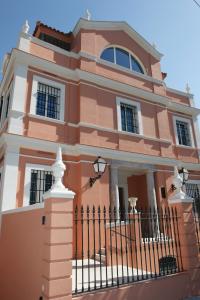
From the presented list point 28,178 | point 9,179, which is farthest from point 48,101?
point 9,179

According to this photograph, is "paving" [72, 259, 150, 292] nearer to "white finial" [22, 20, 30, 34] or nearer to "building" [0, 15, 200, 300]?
"building" [0, 15, 200, 300]

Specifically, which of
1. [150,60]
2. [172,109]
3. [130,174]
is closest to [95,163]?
[130,174]

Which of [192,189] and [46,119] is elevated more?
[46,119]

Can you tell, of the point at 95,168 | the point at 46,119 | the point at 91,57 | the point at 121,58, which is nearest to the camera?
the point at 95,168

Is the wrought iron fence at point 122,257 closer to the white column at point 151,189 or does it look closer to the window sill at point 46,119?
the white column at point 151,189

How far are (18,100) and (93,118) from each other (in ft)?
11.1

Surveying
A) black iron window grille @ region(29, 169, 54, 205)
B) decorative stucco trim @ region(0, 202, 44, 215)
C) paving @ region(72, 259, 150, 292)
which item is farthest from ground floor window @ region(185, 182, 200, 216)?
decorative stucco trim @ region(0, 202, 44, 215)

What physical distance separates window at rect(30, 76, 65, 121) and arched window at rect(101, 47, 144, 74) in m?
3.83

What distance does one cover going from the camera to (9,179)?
841 cm

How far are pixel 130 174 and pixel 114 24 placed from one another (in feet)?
28.6

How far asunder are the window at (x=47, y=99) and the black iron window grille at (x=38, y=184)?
2.40m

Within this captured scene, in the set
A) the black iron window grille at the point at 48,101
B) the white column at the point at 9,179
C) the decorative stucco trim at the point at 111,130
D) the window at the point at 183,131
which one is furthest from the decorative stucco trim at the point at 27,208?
the window at the point at 183,131

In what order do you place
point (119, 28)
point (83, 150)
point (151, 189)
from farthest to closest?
point (119, 28) < point (151, 189) < point (83, 150)

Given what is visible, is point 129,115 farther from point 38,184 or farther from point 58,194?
point 58,194
